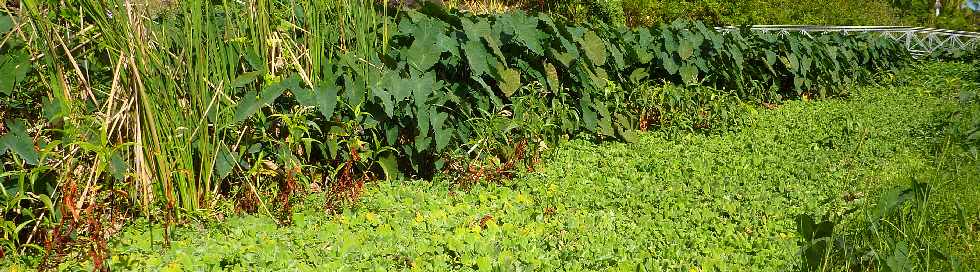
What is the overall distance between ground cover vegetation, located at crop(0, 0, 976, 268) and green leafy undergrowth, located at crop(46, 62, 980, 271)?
136 millimetres

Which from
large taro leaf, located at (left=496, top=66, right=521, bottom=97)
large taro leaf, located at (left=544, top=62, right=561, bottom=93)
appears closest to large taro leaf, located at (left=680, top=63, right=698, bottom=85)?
large taro leaf, located at (left=544, top=62, right=561, bottom=93)

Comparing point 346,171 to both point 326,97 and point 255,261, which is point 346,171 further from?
point 255,261

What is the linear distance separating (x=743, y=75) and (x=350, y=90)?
3.66 meters

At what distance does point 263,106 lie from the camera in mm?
2893

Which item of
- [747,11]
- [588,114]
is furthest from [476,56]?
[747,11]

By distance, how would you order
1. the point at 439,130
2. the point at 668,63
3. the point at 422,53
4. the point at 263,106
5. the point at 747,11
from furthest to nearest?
the point at 747,11 → the point at 668,63 → the point at 422,53 → the point at 439,130 → the point at 263,106

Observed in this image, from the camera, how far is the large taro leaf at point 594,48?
14.0 feet

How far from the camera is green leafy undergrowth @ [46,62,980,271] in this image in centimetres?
246

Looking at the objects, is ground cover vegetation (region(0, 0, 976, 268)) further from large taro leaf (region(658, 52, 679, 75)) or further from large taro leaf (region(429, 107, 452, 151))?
large taro leaf (region(658, 52, 679, 75))

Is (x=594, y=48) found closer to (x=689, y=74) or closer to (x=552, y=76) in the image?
(x=552, y=76)

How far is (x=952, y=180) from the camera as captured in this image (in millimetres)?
3330

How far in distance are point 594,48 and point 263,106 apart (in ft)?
6.53

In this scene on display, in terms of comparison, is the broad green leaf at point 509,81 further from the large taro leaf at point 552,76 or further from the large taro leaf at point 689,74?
the large taro leaf at point 689,74

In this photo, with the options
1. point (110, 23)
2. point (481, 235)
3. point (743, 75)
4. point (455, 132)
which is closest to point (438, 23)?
point (455, 132)
